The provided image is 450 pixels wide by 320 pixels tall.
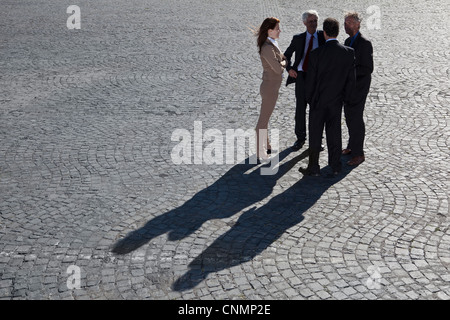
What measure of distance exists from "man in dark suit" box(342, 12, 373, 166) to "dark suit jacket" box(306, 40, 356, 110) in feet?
1.32

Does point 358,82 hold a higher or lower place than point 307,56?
lower

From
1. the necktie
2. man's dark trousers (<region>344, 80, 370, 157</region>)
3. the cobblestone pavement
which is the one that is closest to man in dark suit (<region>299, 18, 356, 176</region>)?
man's dark trousers (<region>344, 80, 370, 157</region>)

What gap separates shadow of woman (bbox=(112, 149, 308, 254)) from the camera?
6305mm

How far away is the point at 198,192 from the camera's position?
287 inches

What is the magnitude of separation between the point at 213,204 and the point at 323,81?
2.12 meters

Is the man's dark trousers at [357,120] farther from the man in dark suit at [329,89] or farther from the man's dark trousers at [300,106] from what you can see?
the man's dark trousers at [300,106]

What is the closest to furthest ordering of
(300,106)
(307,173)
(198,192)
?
1. (198,192)
2. (307,173)
3. (300,106)

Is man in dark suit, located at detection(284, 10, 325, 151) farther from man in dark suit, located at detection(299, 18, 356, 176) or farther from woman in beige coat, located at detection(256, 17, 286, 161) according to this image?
man in dark suit, located at detection(299, 18, 356, 176)

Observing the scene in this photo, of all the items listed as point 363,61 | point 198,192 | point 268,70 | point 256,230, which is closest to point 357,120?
point 363,61

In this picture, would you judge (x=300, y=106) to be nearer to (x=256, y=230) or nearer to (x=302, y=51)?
(x=302, y=51)

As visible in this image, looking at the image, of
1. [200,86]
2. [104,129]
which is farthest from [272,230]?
[200,86]

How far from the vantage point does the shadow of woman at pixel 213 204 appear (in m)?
6.30

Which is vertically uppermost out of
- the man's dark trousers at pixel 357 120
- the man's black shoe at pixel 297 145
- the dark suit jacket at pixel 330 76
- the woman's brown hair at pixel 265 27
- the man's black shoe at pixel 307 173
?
the woman's brown hair at pixel 265 27

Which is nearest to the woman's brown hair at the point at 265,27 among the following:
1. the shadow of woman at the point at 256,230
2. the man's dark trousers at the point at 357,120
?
the man's dark trousers at the point at 357,120
